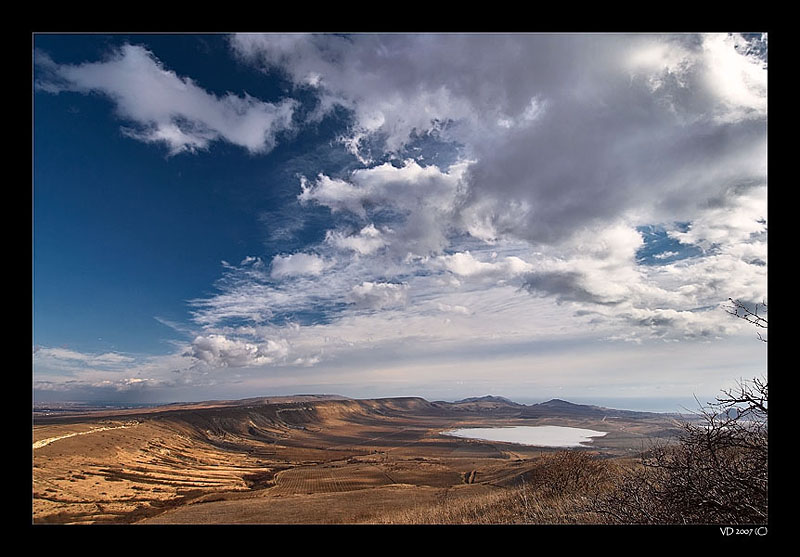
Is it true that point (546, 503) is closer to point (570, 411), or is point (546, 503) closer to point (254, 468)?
point (254, 468)

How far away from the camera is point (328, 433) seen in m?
95.3

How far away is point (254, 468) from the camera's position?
46.6m

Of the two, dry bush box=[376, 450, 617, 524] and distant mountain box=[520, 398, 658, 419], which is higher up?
dry bush box=[376, 450, 617, 524]

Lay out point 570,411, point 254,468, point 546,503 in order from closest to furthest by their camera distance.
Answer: point 546,503 → point 254,468 → point 570,411

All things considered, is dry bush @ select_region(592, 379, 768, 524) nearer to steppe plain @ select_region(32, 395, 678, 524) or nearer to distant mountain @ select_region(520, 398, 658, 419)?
steppe plain @ select_region(32, 395, 678, 524)

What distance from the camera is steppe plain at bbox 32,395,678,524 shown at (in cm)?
1820

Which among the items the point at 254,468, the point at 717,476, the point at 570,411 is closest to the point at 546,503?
the point at 717,476

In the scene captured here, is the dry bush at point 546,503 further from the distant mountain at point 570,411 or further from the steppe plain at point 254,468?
the distant mountain at point 570,411

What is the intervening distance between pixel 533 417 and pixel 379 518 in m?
124

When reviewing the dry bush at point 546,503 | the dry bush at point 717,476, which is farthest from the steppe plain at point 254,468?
the dry bush at point 546,503

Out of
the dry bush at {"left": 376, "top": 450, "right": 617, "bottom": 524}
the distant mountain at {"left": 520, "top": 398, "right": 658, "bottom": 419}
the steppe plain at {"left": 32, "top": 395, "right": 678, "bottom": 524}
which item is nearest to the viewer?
the dry bush at {"left": 376, "top": 450, "right": 617, "bottom": 524}

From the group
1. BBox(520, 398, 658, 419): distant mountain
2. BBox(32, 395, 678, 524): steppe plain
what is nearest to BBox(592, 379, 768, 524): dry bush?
BBox(32, 395, 678, 524): steppe plain
